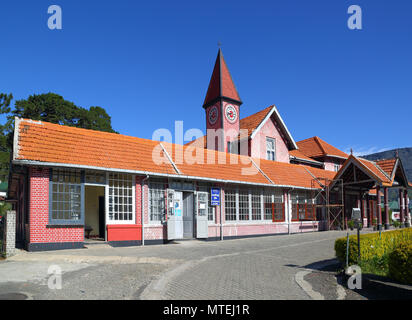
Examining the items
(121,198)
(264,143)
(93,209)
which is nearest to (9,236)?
(121,198)

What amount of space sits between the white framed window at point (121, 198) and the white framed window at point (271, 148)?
15.2 meters

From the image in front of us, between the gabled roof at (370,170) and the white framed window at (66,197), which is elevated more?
the gabled roof at (370,170)

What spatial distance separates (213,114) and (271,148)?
5.57 meters

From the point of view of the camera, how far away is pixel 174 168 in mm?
17000

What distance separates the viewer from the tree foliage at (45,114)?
3757 centimetres

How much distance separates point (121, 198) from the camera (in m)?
14.9

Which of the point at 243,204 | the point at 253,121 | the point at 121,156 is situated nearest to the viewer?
the point at 121,156

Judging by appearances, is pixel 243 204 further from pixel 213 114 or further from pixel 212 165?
pixel 213 114

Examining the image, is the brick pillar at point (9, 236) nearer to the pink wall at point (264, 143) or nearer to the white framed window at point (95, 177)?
the white framed window at point (95, 177)

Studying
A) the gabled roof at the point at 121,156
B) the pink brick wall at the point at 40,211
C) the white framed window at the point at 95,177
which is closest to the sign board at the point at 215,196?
the gabled roof at the point at 121,156

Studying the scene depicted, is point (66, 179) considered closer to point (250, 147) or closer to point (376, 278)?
point (376, 278)

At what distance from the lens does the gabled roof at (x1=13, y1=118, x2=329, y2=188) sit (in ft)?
43.7
